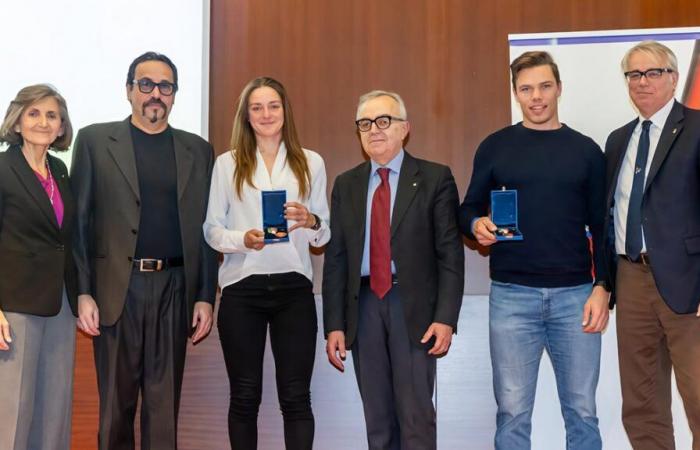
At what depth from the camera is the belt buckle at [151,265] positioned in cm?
258

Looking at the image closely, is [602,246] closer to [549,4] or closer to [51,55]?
[549,4]

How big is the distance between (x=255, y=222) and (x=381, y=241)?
518 millimetres

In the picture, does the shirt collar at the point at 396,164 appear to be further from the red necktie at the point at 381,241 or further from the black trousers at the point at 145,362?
the black trousers at the point at 145,362

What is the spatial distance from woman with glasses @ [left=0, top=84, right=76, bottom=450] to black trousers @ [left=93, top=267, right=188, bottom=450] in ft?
0.52

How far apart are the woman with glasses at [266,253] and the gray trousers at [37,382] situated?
0.63m

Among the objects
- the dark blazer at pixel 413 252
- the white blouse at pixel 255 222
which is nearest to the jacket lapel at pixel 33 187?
the white blouse at pixel 255 222

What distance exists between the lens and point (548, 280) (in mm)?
2549

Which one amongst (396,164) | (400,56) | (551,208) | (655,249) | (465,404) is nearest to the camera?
(655,249)

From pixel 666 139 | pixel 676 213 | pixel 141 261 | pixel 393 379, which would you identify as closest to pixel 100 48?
pixel 141 261

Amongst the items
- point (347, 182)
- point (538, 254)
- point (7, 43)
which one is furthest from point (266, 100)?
point (7, 43)

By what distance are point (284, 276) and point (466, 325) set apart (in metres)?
1.06

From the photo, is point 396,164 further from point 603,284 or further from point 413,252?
point 603,284

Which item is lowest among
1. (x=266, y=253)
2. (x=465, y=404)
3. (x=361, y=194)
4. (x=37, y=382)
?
A: (x=465, y=404)

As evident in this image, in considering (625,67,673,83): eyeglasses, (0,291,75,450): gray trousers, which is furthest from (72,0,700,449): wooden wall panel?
(0,291,75,450): gray trousers
